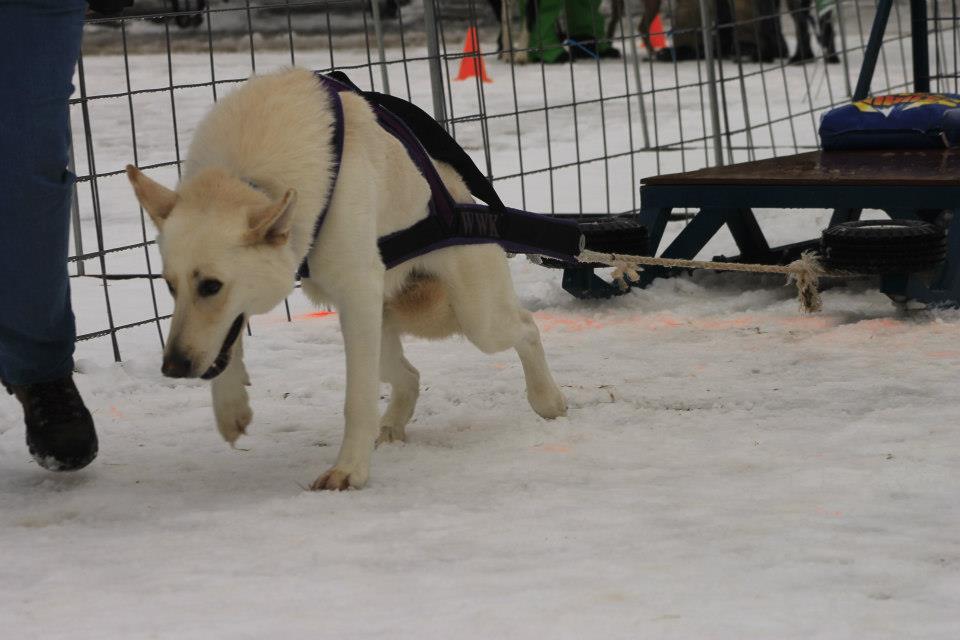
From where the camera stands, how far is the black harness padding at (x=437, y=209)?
2.83 metres

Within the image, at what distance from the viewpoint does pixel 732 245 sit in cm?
542

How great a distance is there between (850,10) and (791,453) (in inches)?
541

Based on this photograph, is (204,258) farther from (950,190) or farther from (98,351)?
(950,190)

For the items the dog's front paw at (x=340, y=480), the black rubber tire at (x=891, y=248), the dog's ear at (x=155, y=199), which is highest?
the dog's ear at (x=155, y=199)

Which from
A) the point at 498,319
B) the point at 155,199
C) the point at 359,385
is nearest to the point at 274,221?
the point at 155,199

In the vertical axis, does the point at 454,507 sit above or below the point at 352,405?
below

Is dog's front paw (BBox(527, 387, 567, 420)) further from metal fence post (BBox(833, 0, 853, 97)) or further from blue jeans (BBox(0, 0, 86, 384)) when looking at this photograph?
metal fence post (BBox(833, 0, 853, 97))

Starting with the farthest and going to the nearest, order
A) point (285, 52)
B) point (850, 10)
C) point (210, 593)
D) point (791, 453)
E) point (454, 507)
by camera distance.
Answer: point (850, 10) < point (285, 52) < point (791, 453) < point (454, 507) < point (210, 593)

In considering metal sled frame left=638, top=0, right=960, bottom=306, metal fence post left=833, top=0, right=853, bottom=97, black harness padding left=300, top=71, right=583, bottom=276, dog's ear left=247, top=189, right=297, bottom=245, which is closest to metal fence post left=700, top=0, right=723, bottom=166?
metal sled frame left=638, top=0, right=960, bottom=306

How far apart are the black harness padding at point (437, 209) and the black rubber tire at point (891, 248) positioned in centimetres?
128

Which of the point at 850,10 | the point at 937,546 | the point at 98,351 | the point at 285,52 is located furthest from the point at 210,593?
the point at 850,10

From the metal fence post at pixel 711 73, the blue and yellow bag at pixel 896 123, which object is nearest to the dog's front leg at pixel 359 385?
the blue and yellow bag at pixel 896 123

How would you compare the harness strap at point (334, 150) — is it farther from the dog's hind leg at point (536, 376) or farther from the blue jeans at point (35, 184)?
the dog's hind leg at point (536, 376)

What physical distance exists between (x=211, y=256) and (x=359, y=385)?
17.5 inches
